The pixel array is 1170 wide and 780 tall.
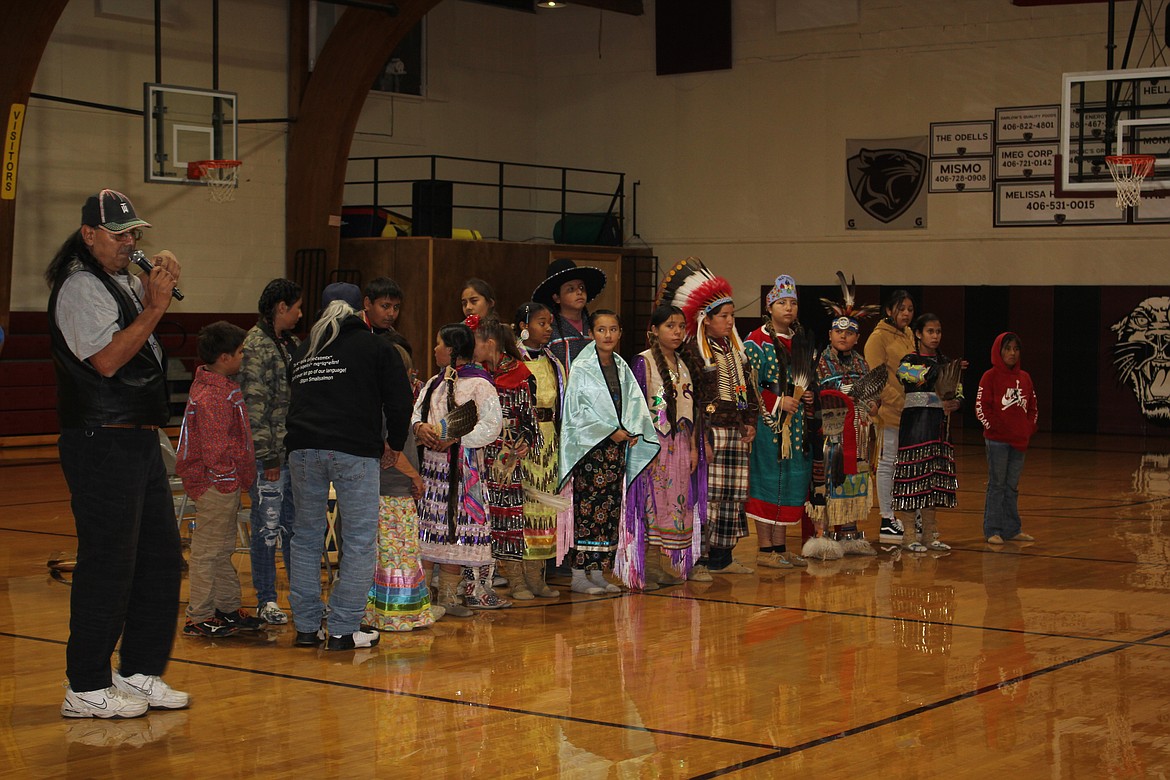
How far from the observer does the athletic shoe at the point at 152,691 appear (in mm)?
4531

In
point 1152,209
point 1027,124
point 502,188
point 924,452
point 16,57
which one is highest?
point 1027,124

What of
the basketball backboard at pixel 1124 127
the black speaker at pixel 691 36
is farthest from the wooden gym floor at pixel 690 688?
the black speaker at pixel 691 36

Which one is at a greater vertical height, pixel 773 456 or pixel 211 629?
pixel 773 456

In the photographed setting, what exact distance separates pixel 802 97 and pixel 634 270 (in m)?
3.37

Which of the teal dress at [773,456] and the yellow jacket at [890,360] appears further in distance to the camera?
the yellow jacket at [890,360]

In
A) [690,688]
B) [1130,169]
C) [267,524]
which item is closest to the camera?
[690,688]

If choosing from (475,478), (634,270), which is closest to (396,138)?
(634,270)

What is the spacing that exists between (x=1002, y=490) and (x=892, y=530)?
2.31 feet

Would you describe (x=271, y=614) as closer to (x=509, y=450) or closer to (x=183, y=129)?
(x=509, y=450)

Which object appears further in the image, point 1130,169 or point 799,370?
point 1130,169

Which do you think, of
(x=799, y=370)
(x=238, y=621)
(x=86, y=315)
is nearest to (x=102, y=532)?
(x=86, y=315)

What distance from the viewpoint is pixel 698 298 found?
7.28m

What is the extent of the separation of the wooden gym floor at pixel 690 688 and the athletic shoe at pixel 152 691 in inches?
2.3

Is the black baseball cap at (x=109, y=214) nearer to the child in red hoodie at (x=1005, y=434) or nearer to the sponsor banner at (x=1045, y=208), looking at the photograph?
the child in red hoodie at (x=1005, y=434)
